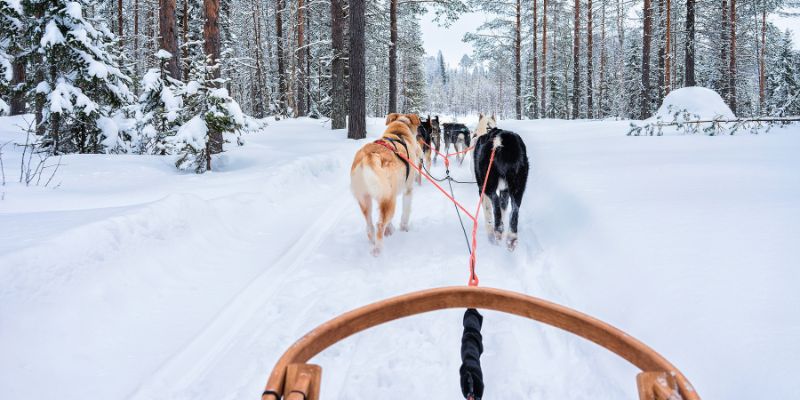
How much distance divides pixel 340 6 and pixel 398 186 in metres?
11.2

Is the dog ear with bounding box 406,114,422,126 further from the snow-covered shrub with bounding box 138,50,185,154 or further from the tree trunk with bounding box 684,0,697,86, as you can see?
the tree trunk with bounding box 684,0,697,86

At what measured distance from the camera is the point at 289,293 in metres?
3.14

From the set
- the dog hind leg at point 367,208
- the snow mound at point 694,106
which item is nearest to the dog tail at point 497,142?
the dog hind leg at point 367,208

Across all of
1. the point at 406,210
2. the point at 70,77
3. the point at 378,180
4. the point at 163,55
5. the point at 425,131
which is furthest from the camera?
the point at 425,131

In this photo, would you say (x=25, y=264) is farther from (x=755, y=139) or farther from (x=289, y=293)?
(x=755, y=139)

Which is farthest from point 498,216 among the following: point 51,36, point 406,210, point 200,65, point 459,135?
point 51,36

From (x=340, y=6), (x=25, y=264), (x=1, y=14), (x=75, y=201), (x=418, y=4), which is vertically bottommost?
(x=25, y=264)

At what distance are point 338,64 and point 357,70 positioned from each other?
1866mm

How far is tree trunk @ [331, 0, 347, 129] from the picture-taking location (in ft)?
42.8

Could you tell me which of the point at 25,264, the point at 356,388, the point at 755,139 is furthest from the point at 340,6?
the point at 356,388

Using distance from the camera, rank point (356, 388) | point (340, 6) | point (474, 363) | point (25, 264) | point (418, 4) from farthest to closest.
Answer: point (418, 4), point (340, 6), point (25, 264), point (356, 388), point (474, 363)

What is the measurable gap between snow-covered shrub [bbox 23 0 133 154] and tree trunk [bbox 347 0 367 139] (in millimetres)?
5768

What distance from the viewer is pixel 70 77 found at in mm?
8219

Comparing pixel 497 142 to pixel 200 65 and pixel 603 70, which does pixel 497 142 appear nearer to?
pixel 200 65
